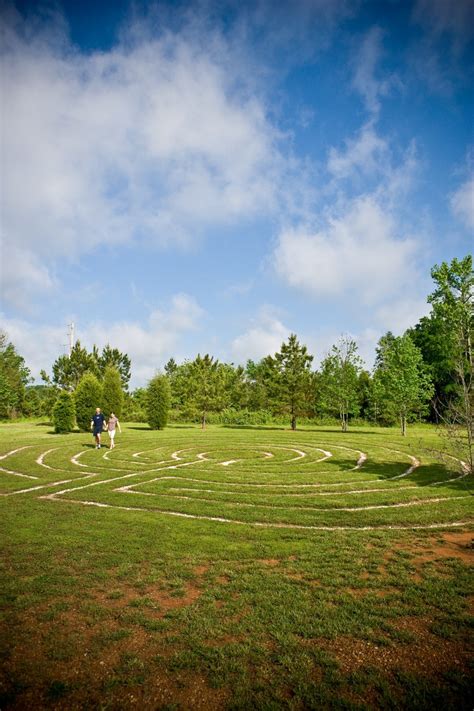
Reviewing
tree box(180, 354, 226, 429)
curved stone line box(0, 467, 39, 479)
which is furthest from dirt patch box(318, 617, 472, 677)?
tree box(180, 354, 226, 429)

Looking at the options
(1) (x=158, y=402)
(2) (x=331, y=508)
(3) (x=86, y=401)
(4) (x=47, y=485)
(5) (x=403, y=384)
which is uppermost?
(5) (x=403, y=384)

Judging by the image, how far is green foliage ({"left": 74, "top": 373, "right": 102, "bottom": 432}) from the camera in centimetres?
3838

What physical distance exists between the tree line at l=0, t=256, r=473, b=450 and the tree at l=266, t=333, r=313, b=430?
0.12 metres

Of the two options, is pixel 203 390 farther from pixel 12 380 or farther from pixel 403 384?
pixel 12 380

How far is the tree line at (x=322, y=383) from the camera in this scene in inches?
1100

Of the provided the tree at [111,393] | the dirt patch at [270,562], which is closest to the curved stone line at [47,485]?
the dirt patch at [270,562]

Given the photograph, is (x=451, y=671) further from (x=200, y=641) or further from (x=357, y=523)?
(x=357, y=523)

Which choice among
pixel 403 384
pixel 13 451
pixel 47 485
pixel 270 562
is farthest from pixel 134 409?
pixel 270 562

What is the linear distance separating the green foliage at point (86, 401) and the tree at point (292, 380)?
1979 cm

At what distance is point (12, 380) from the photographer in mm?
73062

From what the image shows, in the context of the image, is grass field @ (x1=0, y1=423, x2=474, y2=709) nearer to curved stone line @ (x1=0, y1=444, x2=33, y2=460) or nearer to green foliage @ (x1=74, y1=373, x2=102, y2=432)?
curved stone line @ (x1=0, y1=444, x2=33, y2=460)

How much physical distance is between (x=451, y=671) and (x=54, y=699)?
4.69 m

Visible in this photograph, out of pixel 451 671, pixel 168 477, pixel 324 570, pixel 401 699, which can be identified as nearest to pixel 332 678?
pixel 401 699

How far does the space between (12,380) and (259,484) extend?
72476 mm
